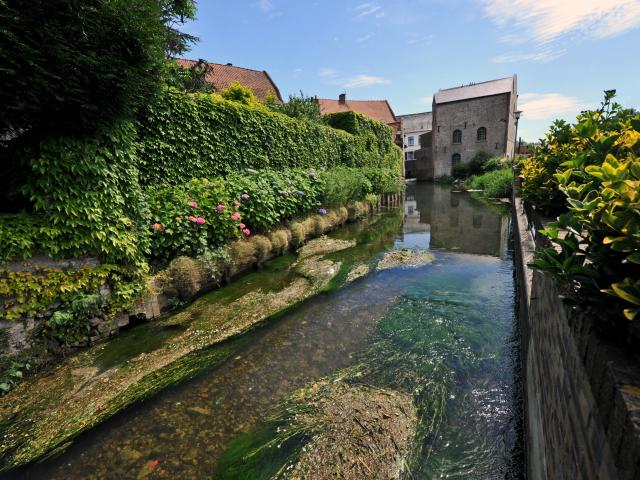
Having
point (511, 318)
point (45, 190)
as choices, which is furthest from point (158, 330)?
point (511, 318)

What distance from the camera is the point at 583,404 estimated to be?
1.36 metres

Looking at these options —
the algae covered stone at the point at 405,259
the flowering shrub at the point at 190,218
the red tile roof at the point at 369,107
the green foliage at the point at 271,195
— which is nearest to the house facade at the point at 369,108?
the red tile roof at the point at 369,107

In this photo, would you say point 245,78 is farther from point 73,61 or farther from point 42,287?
point 42,287

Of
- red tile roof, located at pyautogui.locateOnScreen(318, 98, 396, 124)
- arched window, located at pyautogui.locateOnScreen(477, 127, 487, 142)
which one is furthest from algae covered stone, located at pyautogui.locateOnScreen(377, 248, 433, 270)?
red tile roof, located at pyautogui.locateOnScreen(318, 98, 396, 124)

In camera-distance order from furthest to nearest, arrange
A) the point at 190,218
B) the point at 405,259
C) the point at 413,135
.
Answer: the point at 413,135 < the point at 405,259 < the point at 190,218

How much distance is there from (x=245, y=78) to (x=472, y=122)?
26.3m

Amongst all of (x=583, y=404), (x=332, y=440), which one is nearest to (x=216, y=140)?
(x=332, y=440)

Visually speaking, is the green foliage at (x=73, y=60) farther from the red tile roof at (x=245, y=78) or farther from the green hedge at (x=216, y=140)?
the red tile roof at (x=245, y=78)

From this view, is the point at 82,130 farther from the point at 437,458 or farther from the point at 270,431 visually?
the point at 437,458

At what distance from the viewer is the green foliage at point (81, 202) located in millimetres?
4234

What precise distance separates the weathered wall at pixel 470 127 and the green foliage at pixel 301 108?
89.2 feet

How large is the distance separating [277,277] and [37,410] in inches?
180

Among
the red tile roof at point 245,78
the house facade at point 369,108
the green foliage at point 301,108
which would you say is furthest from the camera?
the house facade at point 369,108

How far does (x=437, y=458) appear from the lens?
289 cm
